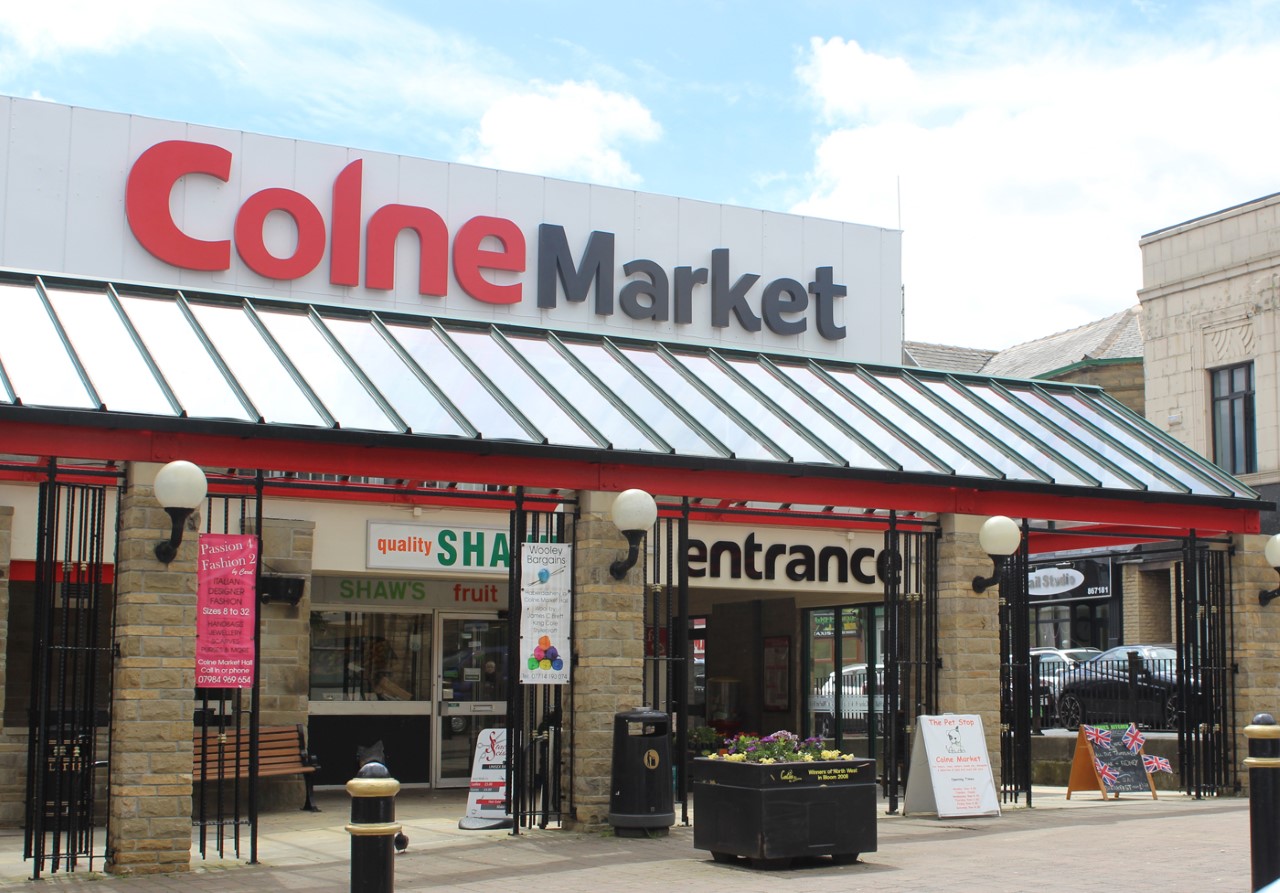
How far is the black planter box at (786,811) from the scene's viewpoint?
10.3 meters

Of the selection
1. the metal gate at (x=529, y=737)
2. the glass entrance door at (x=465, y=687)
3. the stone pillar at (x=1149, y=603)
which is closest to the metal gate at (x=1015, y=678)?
the metal gate at (x=529, y=737)

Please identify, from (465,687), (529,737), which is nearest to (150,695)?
(529,737)

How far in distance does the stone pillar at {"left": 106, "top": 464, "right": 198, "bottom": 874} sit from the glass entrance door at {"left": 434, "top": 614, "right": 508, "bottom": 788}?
24.5 feet

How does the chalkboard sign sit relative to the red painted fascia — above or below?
below

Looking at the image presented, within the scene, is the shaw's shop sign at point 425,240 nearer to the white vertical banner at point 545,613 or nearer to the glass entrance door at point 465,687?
the glass entrance door at point 465,687

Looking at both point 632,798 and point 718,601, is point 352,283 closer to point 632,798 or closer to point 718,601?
point 718,601

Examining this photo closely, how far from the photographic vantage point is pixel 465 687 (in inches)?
724

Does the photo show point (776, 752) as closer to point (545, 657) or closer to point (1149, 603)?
A: point (545, 657)

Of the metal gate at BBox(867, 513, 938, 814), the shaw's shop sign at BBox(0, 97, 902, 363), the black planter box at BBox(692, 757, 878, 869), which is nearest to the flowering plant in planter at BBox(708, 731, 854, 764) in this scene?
the black planter box at BBox(692, 757, 878, 869)

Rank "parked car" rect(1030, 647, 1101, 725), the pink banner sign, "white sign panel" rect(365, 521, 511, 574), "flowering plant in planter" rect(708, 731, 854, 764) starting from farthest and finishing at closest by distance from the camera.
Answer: "parked car" rect(1030, 647, 1101, 725) < "white sign panel" rect(365, 521, 511, 574) < the pink banner sign < "flowering plant in planter" rect(708, 731, 854, 764)

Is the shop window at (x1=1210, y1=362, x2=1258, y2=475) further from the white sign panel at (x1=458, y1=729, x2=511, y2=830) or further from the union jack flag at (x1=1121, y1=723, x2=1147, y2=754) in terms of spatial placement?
the white sign panel at (x1=458, y1=729, x2=511, y2=830)

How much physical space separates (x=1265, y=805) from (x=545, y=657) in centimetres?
583

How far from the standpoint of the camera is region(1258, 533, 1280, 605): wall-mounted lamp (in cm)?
1506

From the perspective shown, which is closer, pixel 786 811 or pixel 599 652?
pixel 786 811
